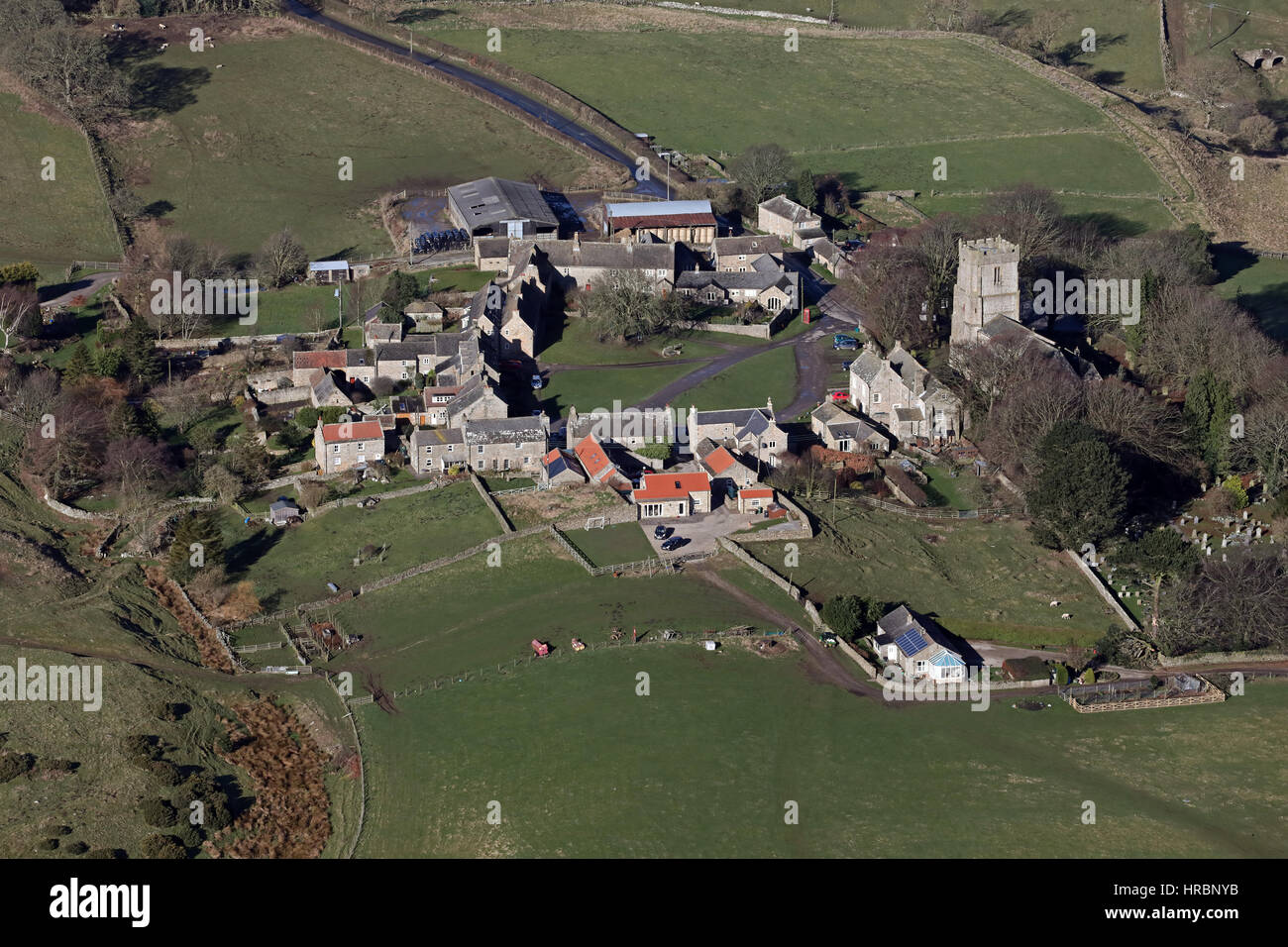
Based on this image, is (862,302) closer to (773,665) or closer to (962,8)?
(773,665)

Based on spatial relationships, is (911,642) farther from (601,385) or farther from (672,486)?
(601,385)

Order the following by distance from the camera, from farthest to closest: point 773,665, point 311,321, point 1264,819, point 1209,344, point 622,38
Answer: point 622,38 → point 311,321 → point 1209,344 → point 773,665 → point 1264,819

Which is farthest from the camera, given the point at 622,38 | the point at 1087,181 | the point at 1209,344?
the point at 622,38

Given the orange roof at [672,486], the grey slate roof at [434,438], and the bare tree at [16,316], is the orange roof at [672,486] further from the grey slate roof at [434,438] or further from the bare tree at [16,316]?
the bare tree at [16,316]

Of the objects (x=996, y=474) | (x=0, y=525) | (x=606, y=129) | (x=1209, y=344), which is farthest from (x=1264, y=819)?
(x=606, y=129)

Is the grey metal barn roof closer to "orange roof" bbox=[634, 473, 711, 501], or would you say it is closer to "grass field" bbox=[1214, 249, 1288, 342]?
"orange roof" bbox=[634, 473, 711, 501]

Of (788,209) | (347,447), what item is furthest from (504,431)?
(788,209)

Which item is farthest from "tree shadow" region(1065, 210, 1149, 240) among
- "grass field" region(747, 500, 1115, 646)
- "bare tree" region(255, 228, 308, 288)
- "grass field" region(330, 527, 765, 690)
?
"grass field" region(330, 527, 765, 690)
